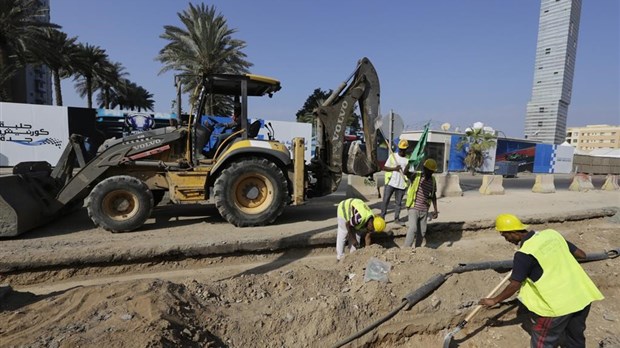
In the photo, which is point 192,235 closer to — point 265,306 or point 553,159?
point 265,306

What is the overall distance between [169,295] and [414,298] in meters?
2.60

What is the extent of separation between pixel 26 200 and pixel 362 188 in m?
7.70

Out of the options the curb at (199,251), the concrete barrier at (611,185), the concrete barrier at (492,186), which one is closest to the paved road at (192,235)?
the curb at (199,251)

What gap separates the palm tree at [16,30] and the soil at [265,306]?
21843 millimetres

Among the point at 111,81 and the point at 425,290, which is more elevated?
the point at 111,81

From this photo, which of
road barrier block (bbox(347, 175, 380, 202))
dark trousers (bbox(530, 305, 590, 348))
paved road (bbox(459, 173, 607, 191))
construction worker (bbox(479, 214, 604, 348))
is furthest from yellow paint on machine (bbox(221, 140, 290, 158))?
paved road (bbox(459, 173, 607, 191))

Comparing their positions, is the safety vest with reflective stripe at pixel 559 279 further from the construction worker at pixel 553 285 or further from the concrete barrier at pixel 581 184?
the concrete barrier at pixel 581 184

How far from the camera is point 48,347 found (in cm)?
253

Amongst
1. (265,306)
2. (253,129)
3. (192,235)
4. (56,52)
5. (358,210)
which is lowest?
(265,306)

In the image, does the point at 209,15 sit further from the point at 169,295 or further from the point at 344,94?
the point at 169,295

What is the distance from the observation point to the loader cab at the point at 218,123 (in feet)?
21.9

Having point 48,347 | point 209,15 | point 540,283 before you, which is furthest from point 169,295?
point 209,15

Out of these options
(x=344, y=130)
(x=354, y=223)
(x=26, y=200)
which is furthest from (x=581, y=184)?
(x=26, y=200)

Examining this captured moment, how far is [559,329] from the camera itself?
3.04 meters
